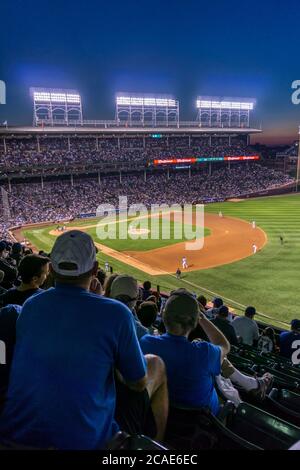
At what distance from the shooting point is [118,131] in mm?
68500

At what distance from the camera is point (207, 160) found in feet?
253

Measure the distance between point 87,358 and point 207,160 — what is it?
254ft

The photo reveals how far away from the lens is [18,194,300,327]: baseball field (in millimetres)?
21391

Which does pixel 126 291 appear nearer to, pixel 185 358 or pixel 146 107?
pixel 185 358

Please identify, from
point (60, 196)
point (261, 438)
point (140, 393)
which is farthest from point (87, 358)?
point (60, 196)

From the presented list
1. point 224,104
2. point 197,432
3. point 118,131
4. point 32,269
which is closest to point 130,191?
point 118,131

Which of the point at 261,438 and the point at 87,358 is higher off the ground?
the point at 87,358

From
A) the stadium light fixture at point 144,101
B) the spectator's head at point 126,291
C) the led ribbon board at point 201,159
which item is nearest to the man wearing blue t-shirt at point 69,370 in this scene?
the spectator's head at point 126,291

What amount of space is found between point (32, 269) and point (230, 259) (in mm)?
26444

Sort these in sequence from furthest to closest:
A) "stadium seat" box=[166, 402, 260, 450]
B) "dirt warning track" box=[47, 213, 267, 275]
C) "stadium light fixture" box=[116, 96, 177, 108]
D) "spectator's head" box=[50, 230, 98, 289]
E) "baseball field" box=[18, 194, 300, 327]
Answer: "stadium light fixture" box=[116, 96, 177, 108] < "dirt warning track" box=[47, 213, 267, 275] < "baseball field" box=[18, 194, 300, 327] < "stadium seat" box=[166, 402, 260, 450] < "spectator's head" box=[50, 230, 98, 289]

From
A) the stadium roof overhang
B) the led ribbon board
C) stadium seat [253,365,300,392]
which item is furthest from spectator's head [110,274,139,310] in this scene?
the led ribbon board

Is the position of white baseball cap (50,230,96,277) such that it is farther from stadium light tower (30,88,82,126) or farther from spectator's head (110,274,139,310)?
stadium light tower (30,88,82,126)

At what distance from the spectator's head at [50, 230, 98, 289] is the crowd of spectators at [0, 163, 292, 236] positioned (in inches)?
1710
